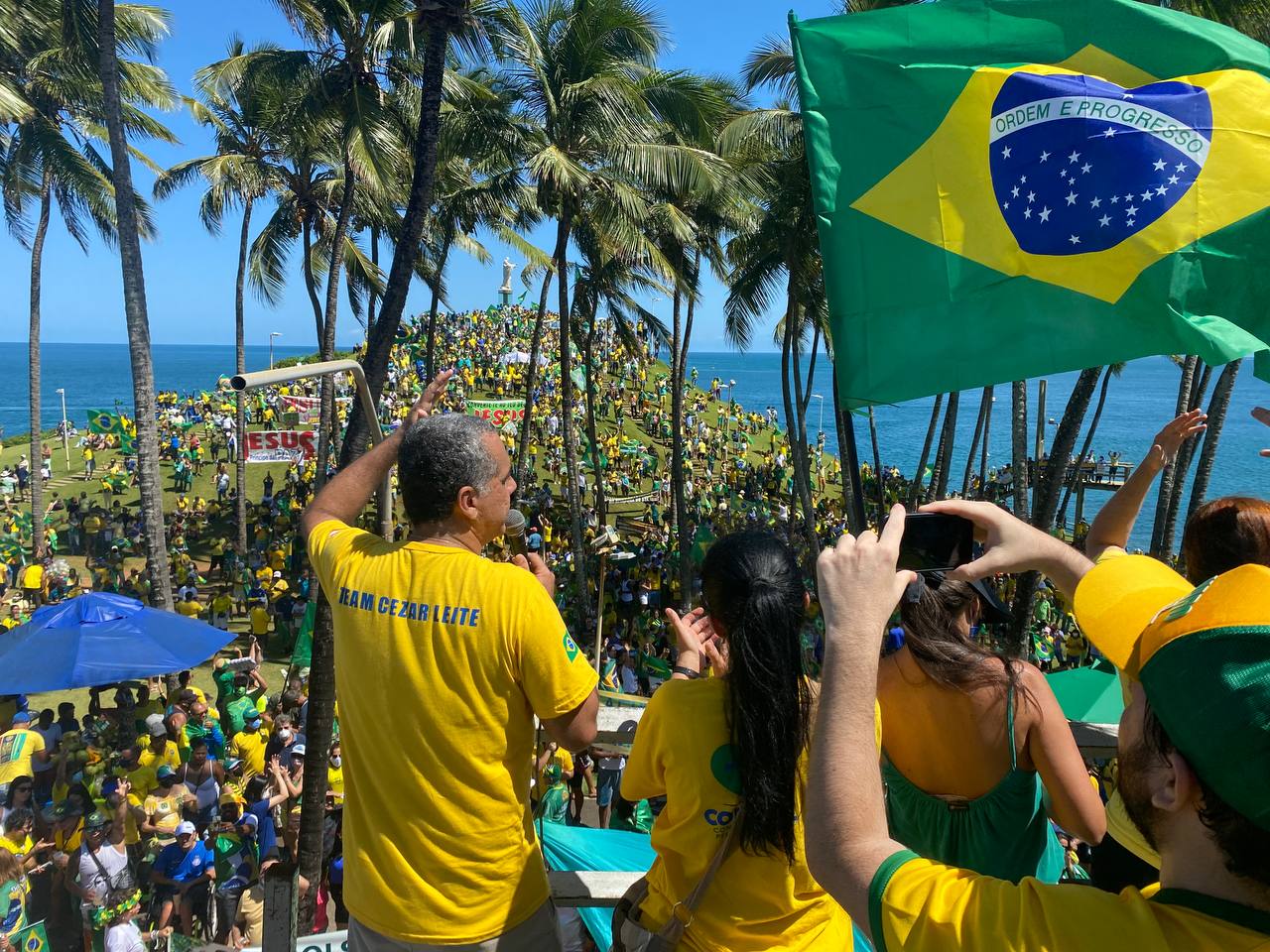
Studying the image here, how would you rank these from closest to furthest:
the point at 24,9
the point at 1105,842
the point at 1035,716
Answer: the point at 1035,716, the point at 1105,842, the point at 24,9

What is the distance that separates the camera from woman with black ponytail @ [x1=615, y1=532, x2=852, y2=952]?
1752 millimetres

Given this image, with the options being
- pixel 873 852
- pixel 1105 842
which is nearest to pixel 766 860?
pixel 873 852

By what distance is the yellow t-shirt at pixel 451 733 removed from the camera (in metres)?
1.82

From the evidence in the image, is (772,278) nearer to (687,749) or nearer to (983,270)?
(983,270)

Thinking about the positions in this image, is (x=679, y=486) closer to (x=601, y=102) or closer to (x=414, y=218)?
(x=601, y=102)

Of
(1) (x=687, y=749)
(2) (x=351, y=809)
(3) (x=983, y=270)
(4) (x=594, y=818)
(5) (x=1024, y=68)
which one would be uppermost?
(5) (x=1024, y=68)

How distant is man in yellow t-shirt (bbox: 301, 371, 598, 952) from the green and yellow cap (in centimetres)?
114

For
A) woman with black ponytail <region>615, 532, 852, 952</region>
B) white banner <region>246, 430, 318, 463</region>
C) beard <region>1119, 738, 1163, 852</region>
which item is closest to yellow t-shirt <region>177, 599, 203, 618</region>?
white banner <region>246, 430, 318, 463</region>

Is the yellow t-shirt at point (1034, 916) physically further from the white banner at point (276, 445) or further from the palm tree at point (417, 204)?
the white banner at point (276, 445)

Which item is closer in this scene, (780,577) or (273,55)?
(780,577)

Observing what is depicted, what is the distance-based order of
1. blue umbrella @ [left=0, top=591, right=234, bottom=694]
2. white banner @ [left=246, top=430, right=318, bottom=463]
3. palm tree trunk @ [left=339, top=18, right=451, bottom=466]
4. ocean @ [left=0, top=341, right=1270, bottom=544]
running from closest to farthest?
palm tree trunk @ [left=339, top=18, right=451, bottom=466] < blue umbrella @ [left=0, top=591, right=234, bottom=694] < white banner @ [left=246, top=430, right=318, bottom=463] < ocean @ [left=0, top=341, right=1270, bottom=544]

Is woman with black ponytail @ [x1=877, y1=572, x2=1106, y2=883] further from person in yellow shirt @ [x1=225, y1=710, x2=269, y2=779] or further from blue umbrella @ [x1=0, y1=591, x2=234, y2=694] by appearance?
person in yellow shirt @ [x1=225, y1=710, x2=269, y2=779]

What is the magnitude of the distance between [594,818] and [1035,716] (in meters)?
7.89

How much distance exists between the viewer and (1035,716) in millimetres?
1953
